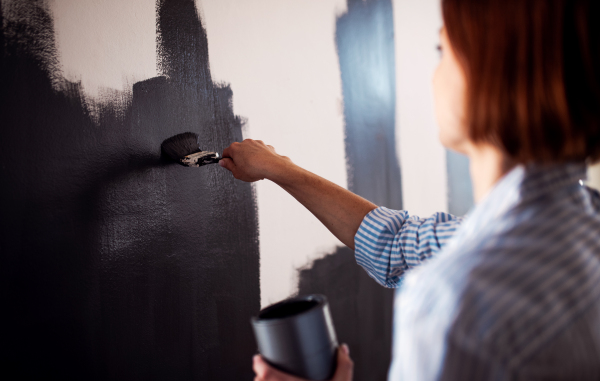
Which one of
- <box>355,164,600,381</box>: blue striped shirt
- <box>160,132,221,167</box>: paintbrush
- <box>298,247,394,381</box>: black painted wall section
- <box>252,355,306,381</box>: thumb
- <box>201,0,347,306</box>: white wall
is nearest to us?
<box>355,164,600,381</box>: blue striped shirt

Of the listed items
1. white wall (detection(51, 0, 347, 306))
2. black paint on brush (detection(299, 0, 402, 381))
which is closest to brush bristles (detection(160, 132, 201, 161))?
white wall (detection(51, 0, 347, 306))

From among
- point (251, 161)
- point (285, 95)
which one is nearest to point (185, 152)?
point (251, 161)

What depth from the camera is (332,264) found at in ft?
3.87

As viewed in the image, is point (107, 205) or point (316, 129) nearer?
point (107, 205)

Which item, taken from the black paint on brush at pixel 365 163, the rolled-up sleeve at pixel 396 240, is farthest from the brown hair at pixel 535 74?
the black paint on brush at pixel 365 163

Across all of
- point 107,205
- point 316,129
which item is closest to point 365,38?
point 316,129

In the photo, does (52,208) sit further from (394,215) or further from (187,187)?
(394,215)

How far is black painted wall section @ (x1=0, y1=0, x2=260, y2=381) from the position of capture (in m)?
0.62

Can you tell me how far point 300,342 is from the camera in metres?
0.44

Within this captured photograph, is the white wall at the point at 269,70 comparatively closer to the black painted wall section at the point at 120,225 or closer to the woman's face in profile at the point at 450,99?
the black painted wall section at the point at 120,225

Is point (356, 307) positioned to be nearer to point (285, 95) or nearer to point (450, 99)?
point (285, 95)

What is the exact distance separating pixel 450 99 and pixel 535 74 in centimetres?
12

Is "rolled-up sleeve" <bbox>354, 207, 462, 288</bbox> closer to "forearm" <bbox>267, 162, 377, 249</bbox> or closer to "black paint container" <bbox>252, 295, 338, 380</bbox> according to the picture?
"forearm" <bbox>267, 162, 377, 249</bbox>

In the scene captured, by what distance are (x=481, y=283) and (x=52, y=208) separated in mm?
650
